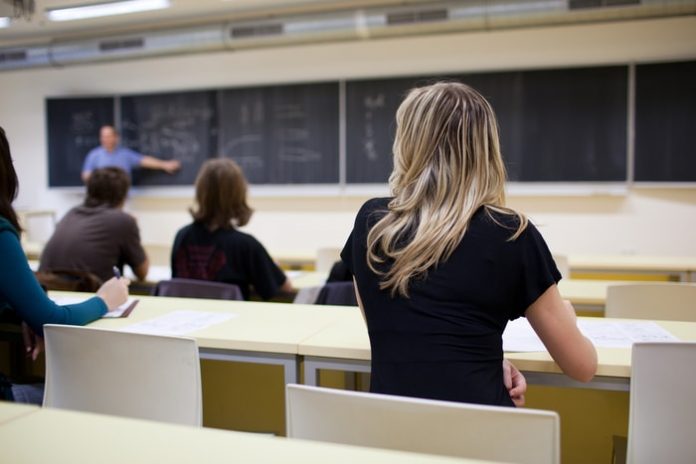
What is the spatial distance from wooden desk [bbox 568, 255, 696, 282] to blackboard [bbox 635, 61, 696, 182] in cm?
120

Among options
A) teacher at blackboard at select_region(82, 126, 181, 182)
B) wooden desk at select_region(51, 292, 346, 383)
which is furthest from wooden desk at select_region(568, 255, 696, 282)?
teacher at blackboard at select_region(82, 126, 181, 182)

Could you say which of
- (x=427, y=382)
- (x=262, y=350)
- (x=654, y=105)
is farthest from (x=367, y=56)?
(x=427, y=382)

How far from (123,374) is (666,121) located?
4808mm

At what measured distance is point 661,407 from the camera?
4.45 feet

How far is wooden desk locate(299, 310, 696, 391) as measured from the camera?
1.50 metres

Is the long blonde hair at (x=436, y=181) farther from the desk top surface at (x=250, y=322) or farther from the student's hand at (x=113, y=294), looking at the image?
the student's hand at (x=113, y=294)

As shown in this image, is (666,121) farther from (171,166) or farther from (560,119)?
(171,166)

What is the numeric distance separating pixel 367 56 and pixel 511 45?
130 cm

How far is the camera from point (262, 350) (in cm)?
174

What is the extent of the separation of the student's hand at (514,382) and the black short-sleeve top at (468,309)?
12 cm

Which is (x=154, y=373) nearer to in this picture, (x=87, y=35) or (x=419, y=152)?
(x=419, y=152)

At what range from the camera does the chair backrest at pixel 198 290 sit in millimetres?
2625

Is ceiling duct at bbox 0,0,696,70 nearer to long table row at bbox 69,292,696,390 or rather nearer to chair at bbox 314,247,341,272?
chair at bbox 314,247,341,272

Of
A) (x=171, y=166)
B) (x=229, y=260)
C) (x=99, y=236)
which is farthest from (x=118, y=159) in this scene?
(x=229, y=260)
